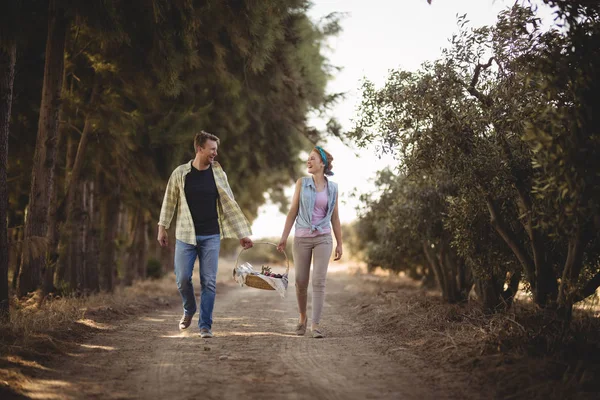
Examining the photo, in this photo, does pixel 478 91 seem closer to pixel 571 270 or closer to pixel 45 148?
pixel 571 270

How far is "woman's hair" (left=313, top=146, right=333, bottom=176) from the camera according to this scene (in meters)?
7.77

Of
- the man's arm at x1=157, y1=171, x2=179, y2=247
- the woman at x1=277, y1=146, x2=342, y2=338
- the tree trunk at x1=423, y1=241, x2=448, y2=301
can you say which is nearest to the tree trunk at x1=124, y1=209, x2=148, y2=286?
the tree trunk at x1=423, y1=241, x2=448, y2=301

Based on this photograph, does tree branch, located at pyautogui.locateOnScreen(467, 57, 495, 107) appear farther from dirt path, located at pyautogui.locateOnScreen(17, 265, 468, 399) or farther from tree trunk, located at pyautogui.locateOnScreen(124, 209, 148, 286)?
tree trunk, located at pyautogui.locateOnScreen(124, 209, 148, 286)

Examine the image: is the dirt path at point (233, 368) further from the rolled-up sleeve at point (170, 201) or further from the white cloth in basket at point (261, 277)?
the rolled-up sleeve at point (170, 201)

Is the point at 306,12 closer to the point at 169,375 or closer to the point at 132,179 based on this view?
the point at 132,179

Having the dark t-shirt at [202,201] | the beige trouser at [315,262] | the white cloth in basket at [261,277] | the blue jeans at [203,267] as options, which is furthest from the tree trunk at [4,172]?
the beige trouser at [315,262]

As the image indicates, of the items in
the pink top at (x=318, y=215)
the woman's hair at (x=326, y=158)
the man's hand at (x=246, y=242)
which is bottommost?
the man's hand at (x=246, y=242)

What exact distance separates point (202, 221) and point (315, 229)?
4.65ft

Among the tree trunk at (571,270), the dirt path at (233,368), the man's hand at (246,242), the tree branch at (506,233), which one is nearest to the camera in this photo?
the dirt path at (233,368)

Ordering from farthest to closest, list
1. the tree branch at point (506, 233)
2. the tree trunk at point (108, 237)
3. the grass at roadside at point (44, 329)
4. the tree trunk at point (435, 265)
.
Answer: the tree trunk at point (108, 237) < the tree trunk at point (435, 265) < the tree branch at point (506, 233) < the grass at roadside at point (44, 329)

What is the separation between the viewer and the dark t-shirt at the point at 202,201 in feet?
23.9

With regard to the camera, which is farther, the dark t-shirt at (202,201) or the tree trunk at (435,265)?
the tree trunk at (435,265)

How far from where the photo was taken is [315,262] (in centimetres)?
759

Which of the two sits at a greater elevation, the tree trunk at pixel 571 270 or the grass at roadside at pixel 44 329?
the tree trunk at pixel 571 270
